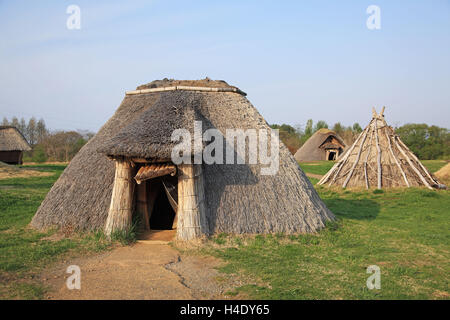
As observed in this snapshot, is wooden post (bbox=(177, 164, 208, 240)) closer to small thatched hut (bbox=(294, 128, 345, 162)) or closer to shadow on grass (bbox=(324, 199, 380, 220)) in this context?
shadow on grass (bbox=(324, 199, 380, 220))

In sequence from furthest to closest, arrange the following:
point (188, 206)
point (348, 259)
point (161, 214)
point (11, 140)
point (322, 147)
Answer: point (322, 147)
point (11, 140)
point (161, 214)
point (188, 206)
point (348, 259)

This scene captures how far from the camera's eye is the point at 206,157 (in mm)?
8398

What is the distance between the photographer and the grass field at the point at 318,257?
5.35 metres

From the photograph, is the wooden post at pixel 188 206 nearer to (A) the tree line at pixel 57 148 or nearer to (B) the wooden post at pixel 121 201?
(B) the wooden post at pixel 121 201

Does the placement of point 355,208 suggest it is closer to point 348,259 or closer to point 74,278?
point 348,259

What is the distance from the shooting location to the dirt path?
5133 mm

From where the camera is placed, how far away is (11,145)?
3072 cm

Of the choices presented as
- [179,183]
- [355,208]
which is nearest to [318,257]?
[179,183]

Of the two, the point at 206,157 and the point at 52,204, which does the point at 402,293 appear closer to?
the point at 206,157

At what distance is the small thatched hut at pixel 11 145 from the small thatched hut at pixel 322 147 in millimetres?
27313

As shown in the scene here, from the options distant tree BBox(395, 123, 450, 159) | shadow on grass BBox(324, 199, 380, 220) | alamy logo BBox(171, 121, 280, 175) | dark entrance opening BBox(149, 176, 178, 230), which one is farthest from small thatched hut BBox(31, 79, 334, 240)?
distant tree BBox(395, 123, 450, 159)

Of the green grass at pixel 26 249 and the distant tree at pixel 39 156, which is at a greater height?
the distant tree at pixel 39 156

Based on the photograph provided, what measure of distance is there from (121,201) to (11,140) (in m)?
29.2

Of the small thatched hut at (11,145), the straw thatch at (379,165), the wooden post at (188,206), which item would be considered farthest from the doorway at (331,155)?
the wooden post at (188,206)
